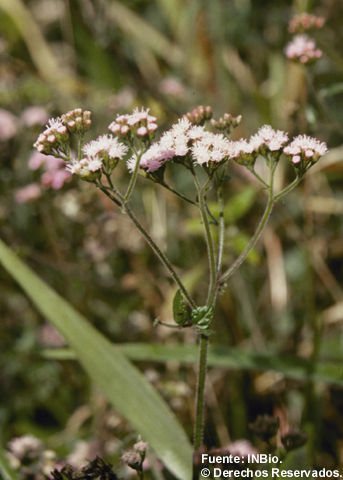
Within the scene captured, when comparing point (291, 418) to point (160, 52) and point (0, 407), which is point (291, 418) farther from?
point (160, 52)

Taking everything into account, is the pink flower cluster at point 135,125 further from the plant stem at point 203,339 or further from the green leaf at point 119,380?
the green leaf at point 119,380

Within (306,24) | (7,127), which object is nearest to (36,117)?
(7,127)

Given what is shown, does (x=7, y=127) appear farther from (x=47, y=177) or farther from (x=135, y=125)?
(x=135, y=125)

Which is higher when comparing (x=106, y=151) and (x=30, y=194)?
(x=30, y=194)

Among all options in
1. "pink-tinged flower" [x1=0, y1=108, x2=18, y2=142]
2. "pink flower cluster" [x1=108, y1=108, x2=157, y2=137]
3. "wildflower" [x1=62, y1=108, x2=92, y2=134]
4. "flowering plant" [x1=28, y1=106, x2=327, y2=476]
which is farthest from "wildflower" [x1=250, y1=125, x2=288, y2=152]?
"pink-tinged flower" [x1=0, y1=108, x2=18, y2=142]

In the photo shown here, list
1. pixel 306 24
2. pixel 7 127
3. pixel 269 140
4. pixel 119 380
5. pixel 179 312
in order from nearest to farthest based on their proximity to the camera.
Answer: pixel 179 312 → pixel 269 140 → pixel 119 380 → pixel 306 24 → pixel 7 127

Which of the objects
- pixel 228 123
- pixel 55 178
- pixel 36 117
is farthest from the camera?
pixel 36 117
